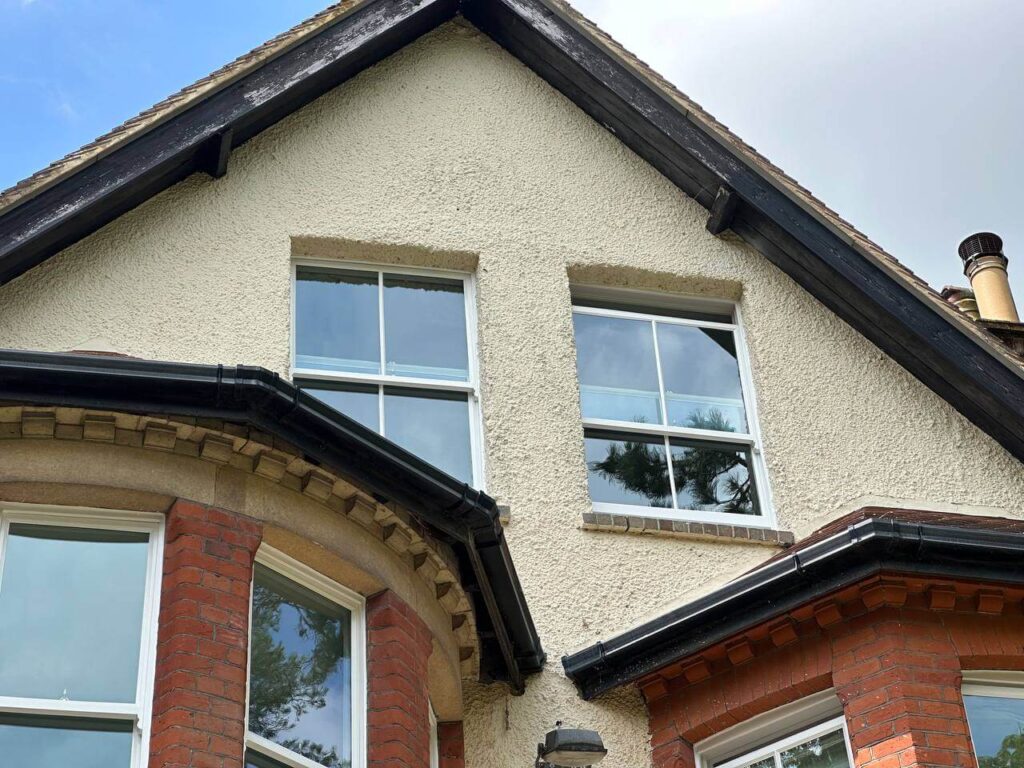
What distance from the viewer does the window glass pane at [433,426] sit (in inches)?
386

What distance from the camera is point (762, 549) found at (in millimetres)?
9672

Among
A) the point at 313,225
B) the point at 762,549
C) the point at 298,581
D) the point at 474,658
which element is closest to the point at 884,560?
the point at 762,549

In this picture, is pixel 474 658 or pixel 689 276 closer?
pixel 474 658

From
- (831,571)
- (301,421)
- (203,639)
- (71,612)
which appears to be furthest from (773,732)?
(71,612)

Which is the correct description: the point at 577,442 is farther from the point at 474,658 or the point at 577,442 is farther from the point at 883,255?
the point at 883,255

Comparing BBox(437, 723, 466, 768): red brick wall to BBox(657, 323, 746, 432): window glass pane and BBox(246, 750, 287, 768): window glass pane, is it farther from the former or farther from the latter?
BBox(657, 323, 746, 432): window glass pane

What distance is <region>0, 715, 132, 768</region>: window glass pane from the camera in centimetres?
659

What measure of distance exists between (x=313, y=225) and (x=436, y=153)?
1.11m

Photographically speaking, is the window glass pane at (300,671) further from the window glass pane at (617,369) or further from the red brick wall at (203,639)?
the window glass pane at (617,369)

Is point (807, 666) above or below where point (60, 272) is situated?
below

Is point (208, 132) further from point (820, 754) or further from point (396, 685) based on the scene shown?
point (820, 754)

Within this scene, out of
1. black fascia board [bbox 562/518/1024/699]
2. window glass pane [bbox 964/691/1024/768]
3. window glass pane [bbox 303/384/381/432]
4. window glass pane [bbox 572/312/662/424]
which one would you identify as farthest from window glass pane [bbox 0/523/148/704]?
window glass pane [bbox 964/691/1024/768]

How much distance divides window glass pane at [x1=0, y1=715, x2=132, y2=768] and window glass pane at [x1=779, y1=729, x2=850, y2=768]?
3.40 meters

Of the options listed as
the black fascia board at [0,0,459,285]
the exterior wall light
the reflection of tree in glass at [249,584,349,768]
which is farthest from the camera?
the black fascia board at [0,0,459,285]
